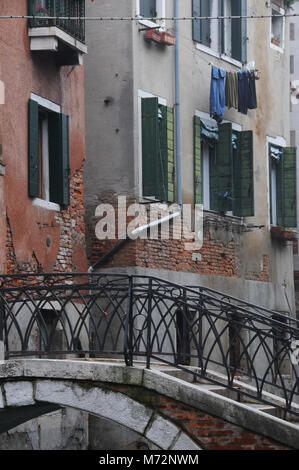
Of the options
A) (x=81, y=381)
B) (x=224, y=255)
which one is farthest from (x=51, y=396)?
(x=224, y=255)

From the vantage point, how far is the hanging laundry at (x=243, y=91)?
20406 millimetres

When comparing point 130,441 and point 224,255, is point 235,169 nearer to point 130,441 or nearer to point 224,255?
point 224,255

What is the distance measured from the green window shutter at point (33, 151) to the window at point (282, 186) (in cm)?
767

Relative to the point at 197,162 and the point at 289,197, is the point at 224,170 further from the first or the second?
the point at 289,197

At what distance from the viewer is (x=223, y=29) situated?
21.3 meters

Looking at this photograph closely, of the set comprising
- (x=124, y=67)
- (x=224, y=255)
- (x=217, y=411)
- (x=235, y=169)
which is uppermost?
(x=124, y=67)

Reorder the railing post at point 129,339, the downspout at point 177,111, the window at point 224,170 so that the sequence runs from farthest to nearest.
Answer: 1. the window at point 224,170
2. the downspout at point 177,111
3. the railing post at point 129,339

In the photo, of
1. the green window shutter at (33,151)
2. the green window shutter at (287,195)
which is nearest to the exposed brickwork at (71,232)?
the green window shutter at (33,151)

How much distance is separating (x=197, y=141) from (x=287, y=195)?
10.7 ft

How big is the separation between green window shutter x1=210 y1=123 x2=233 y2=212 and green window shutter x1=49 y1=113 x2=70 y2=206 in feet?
14.6

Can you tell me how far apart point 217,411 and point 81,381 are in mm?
1305

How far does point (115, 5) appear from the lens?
60.7 feet

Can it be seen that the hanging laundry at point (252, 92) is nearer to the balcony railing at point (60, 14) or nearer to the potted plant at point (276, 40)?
the potted plant at point (276, 40)

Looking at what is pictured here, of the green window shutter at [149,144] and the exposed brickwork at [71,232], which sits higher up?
the green window shutter at [149,144]
